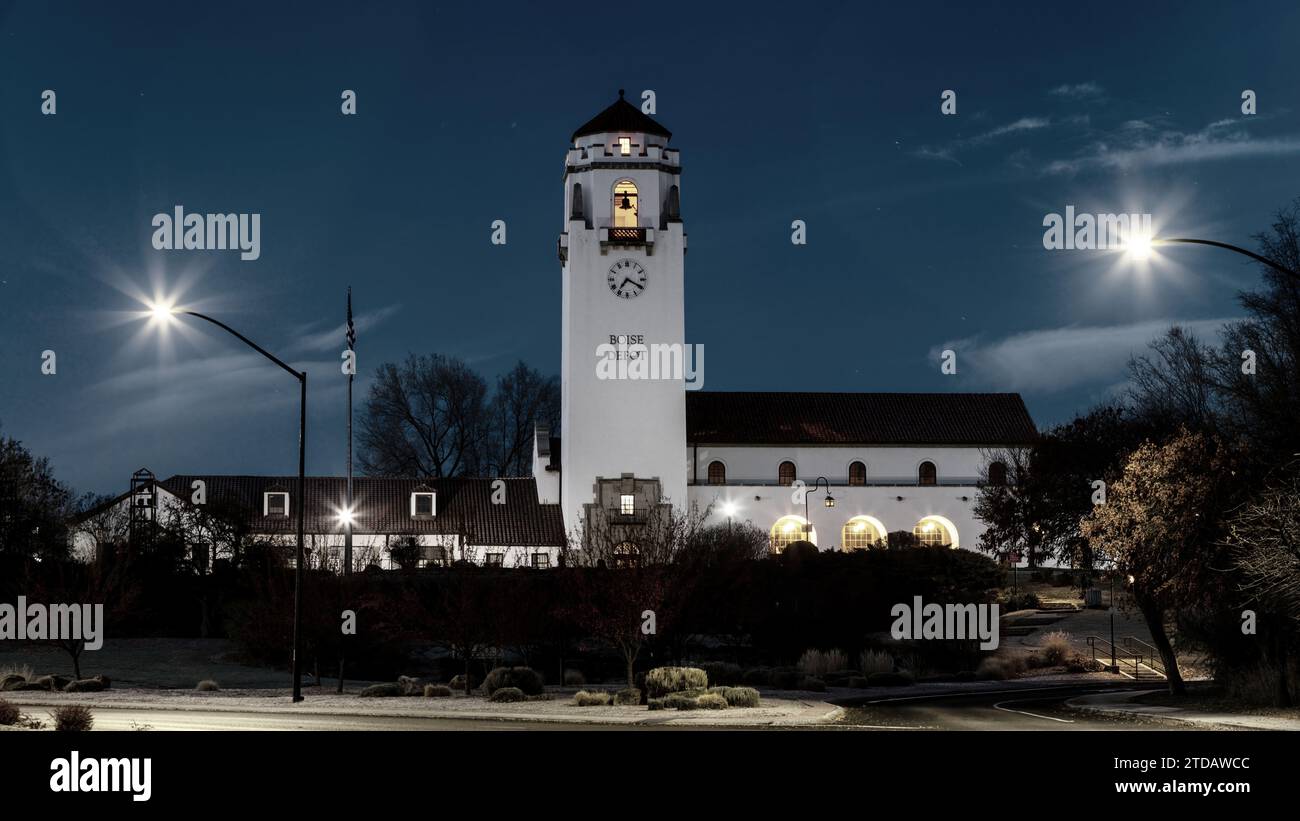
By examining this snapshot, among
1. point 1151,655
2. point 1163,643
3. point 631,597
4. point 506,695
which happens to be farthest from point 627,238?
point 506,695

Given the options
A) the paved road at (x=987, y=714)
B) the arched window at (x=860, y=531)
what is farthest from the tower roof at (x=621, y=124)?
the paved road at (x=987, y=714)

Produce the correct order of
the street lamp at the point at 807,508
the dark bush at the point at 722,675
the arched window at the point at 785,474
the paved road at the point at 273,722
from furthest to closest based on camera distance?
1. the arched window at the point at 785,474
2. the street lamp at the point at 807,508
3. the dark bush at the point at 722,675
4. the paved road at the point at 273,722

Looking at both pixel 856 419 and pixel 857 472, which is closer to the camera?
pixel 857 472

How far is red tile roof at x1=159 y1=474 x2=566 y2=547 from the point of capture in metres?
76.2

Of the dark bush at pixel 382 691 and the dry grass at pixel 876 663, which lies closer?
the dark bush at pixel 382 691

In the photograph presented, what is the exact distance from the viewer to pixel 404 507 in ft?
256

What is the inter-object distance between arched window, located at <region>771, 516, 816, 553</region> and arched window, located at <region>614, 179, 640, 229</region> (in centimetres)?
1704

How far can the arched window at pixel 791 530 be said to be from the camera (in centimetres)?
7994

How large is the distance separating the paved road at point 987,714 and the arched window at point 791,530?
125ft

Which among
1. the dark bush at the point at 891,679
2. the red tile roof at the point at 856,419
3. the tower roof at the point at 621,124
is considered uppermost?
the tower roof at the point at 621,124

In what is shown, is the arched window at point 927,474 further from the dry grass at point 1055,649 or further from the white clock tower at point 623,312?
the dry grass at point 1055,649

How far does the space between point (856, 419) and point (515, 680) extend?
1948 inches

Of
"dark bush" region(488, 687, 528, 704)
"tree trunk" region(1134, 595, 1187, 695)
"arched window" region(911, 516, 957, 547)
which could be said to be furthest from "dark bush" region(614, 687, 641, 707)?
"arched window" region(911, 516, 957, 547)

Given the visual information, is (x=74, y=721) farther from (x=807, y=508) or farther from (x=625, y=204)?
(x=807, y=508)
